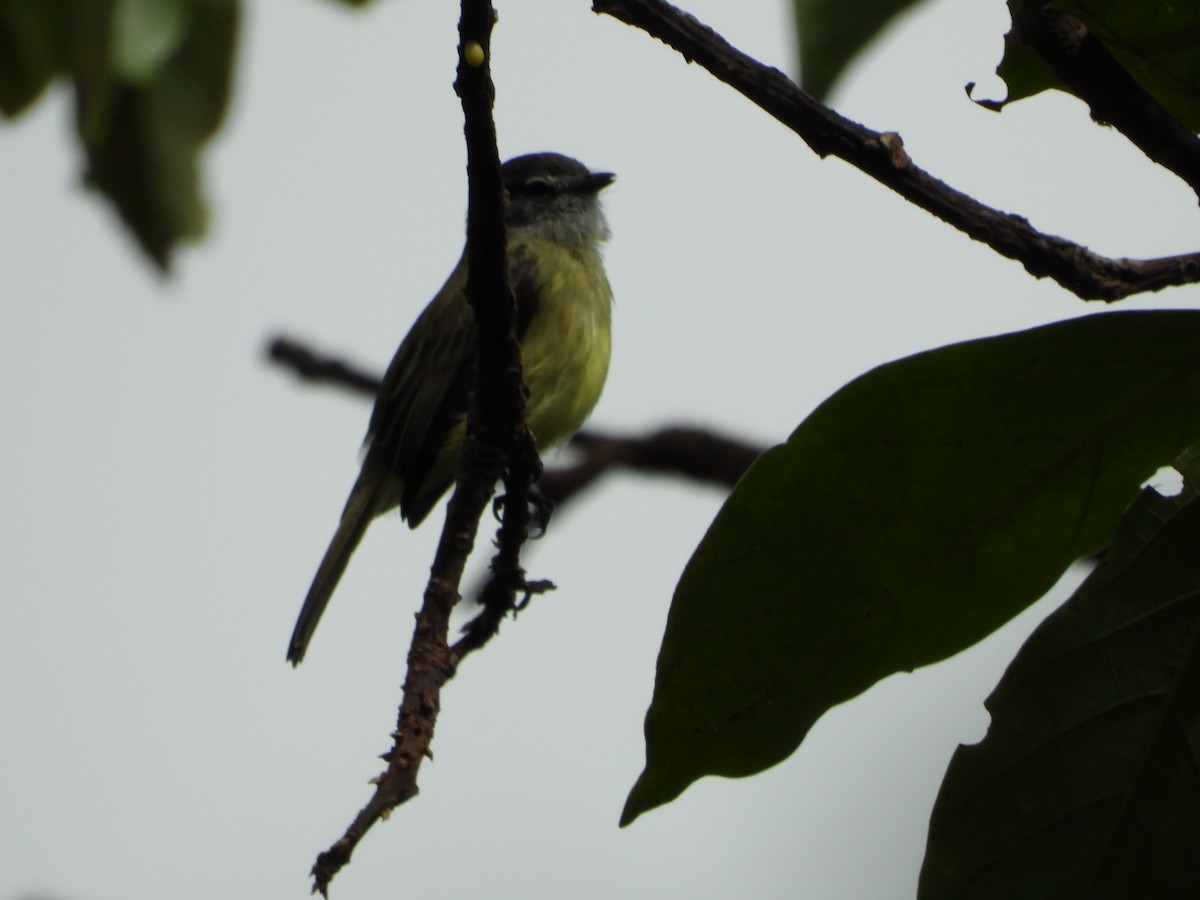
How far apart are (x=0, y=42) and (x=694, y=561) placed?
142 cm

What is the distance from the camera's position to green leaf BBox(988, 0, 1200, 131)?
139cm

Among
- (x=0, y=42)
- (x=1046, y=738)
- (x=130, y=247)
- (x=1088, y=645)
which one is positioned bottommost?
(x=1046, y=738)

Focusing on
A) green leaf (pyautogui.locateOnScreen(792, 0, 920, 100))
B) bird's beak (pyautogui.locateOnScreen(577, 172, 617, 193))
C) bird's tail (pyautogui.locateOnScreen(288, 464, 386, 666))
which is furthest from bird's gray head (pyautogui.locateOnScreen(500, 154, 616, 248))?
green leaf (pyautogui.locateOnScreen(792, 0, 920, 100))

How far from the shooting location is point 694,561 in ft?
4.91

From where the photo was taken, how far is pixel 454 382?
5691mm

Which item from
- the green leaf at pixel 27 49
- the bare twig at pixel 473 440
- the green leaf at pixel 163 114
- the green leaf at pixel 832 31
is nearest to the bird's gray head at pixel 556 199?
the bare twig at pixel 473 440

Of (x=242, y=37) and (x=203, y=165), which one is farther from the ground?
(x=242, y=37)

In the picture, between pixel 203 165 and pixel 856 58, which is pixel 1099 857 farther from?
pixel 203 165

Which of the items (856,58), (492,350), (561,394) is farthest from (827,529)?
(561,394)

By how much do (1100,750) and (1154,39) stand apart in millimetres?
770

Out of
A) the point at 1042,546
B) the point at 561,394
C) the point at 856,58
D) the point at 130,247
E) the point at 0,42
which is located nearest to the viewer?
the point at 1042,546

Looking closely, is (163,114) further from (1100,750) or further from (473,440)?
(1100,750)

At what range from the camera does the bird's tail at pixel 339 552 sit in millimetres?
5586

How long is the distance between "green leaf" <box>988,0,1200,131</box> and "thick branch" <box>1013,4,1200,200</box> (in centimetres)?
2
